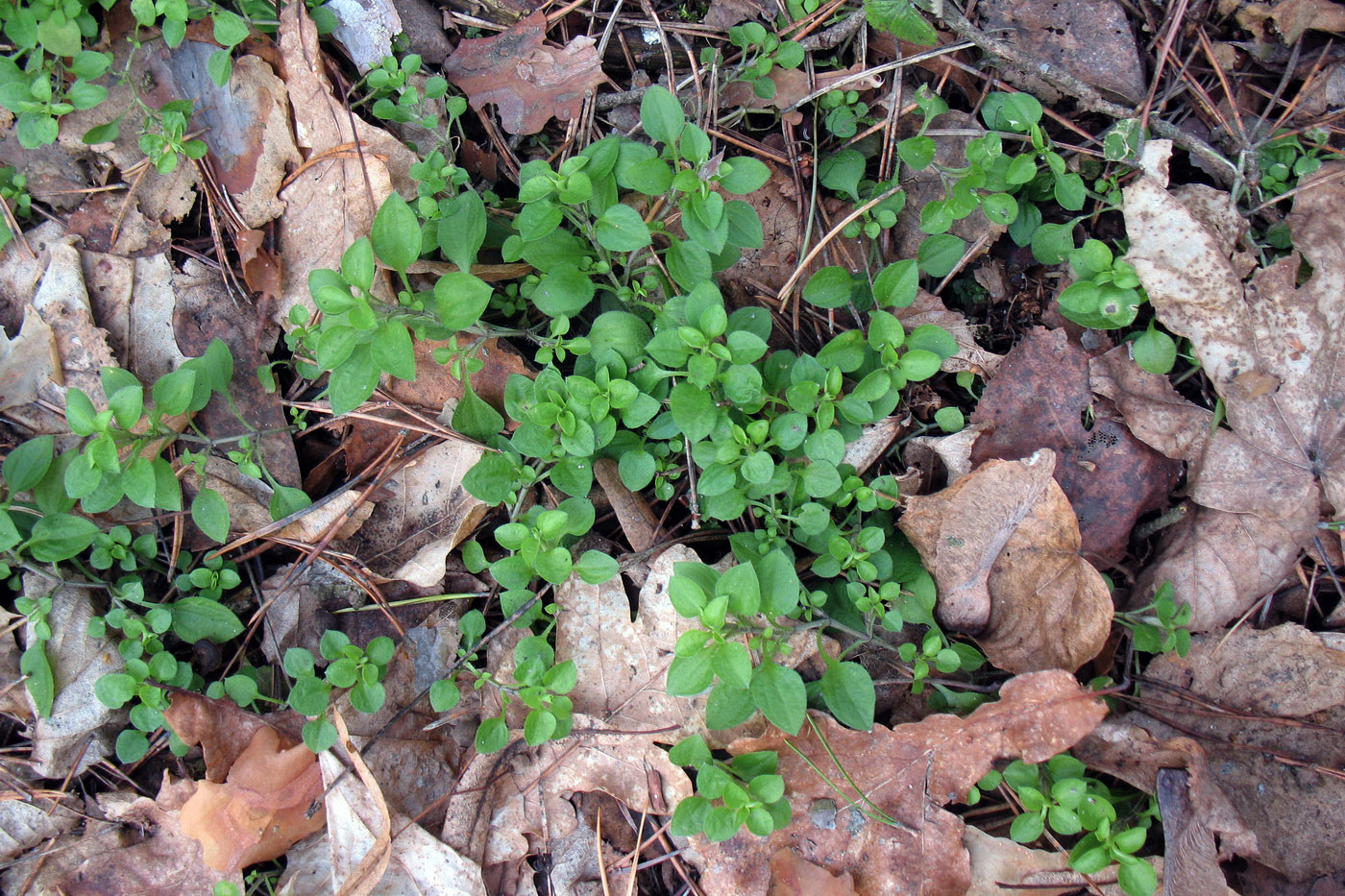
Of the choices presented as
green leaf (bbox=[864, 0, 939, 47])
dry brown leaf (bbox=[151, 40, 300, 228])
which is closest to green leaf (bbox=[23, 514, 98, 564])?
dry brown leaf (bbox=[151, 40, 300, 228])

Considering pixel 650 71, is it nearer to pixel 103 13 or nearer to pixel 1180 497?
pixel 103 13

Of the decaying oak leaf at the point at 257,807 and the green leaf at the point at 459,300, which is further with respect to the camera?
the decaying oak leaf at the point at 257,807

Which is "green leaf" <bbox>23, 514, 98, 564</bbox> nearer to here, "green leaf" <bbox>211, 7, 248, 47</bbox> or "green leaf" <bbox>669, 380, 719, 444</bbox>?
"green leaf" <bbox>211, 7, 248, 47</bbox>

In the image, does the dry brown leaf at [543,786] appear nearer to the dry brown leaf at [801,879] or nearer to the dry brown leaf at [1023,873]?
the dry brown leaf at [801,879]

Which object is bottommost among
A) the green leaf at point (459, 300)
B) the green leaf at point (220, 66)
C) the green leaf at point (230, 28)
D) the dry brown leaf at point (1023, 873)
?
the dry brown leaf at point (1023, 873)

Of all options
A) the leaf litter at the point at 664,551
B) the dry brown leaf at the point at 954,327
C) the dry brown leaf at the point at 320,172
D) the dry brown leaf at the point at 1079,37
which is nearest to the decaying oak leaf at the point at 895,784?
the leaf litter at the point at 664,551

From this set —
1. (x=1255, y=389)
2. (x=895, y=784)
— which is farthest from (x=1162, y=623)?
(x=895, y=784)
